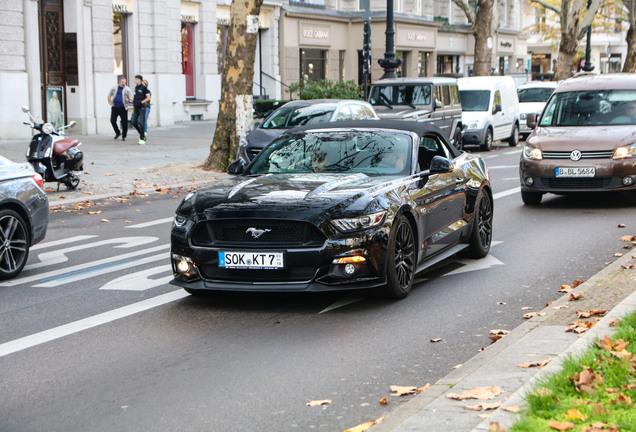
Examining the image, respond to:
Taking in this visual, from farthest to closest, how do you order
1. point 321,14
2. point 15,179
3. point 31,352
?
point 321,14 < point 15,179 < point 31,352

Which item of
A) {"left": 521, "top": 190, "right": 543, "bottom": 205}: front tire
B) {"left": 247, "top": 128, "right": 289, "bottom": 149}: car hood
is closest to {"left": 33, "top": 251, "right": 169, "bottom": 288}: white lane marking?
{"left": 521, "top": 190, "right": 543, "bottom": 205}: front tire

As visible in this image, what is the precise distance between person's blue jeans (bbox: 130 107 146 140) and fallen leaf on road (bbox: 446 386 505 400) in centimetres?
2224

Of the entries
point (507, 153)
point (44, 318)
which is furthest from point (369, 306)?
point (507, 153)

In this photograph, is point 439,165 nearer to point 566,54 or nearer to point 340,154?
point 340,154

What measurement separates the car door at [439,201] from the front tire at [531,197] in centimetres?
517

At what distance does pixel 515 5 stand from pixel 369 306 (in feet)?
208

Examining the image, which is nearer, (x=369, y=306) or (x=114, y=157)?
(x=369, y=306)

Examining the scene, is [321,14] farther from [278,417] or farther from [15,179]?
[278,417]

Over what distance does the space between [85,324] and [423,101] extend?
18.7 metres

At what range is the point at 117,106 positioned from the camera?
27.4 meters

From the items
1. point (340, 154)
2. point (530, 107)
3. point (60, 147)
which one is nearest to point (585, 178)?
point (340, 154)

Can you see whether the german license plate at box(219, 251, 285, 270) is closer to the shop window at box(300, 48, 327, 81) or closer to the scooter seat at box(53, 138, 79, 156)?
the scooter seat at box(53, 138, 79, 156)

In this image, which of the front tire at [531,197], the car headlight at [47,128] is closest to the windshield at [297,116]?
the car headlight at [47,128]

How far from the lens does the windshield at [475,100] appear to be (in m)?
28.1
